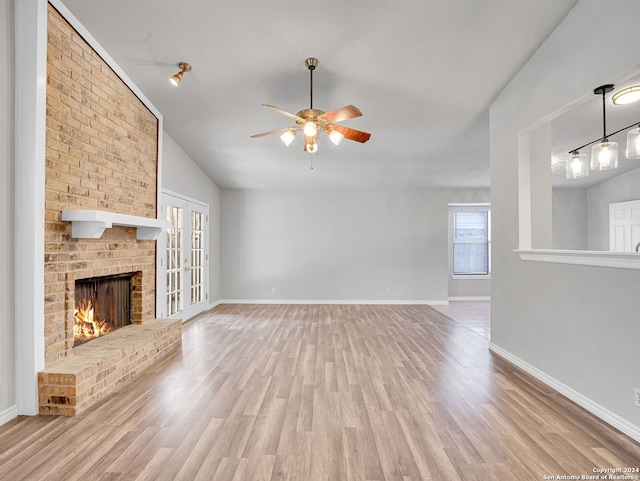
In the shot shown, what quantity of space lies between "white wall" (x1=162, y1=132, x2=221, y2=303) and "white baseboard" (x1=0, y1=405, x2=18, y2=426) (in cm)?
313

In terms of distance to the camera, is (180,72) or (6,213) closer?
(6,213)

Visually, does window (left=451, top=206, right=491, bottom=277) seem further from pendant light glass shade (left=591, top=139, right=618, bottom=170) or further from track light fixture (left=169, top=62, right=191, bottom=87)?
track light fixture (left=169, top=62, right=191, bottom=87)

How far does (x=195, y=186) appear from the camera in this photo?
607 centimetres

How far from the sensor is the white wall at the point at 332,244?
7383 millimetres

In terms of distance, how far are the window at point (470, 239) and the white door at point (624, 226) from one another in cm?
216

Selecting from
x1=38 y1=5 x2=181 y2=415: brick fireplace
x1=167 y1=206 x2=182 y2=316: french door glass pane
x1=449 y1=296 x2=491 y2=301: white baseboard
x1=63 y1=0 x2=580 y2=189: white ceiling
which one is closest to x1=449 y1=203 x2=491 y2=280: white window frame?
x1=449 y1=296 x2=491 y2=301: white baseboard

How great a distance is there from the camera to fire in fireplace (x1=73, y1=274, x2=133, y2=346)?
3.19 meters

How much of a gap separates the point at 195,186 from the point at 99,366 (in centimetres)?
387

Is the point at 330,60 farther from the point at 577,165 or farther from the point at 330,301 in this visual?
the point at 330,301

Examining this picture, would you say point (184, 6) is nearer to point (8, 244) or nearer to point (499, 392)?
point (8, 244)

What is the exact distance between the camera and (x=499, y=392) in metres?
2.87

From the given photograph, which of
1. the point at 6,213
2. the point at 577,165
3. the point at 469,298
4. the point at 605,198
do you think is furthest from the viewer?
the point at 469,298

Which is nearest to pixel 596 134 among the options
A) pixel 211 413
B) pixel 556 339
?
pixel 556 339

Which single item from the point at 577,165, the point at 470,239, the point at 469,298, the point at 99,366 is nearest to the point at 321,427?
the point at 99,366
